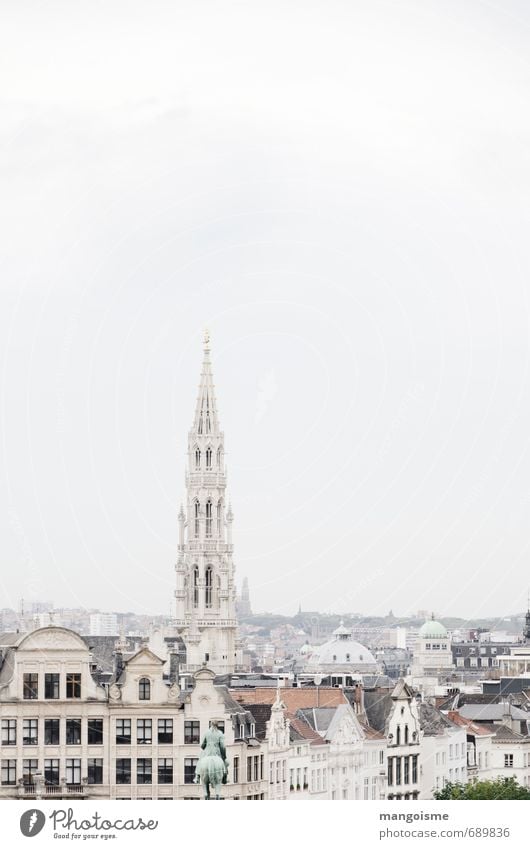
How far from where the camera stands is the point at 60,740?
133 ft

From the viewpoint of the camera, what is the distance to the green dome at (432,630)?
6751cm

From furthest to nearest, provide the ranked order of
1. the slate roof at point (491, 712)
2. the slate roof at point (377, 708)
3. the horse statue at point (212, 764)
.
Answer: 1. the slate roof at point (491, 712)
2. the slate roof at point (377, 708)
3. the horse statue at point (212, 764)

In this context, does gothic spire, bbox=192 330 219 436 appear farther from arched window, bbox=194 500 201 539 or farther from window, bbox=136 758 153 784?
window, bbox=136 758 153 784

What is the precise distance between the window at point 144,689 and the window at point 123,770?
1.14 metres

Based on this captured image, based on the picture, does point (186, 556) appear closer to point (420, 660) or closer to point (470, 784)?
point (420, 660)

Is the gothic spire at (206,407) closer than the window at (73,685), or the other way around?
the window at (73,685)

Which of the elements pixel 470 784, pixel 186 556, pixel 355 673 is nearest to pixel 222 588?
pixel 186 556

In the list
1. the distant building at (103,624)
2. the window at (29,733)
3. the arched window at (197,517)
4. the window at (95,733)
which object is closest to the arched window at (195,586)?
the arched window at (197,517)

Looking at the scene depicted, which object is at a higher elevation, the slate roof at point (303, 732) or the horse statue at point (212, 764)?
the slate roof at point (303, 732)

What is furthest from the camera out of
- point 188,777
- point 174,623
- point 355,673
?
point 174,623

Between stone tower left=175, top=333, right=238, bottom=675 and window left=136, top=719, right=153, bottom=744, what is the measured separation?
28018 millimetres

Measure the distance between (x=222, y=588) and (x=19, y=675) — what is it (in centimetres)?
4415

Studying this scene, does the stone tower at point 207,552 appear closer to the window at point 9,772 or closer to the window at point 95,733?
the window at point 95,733
